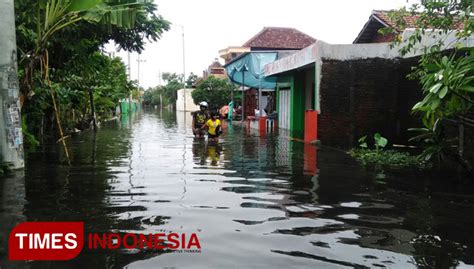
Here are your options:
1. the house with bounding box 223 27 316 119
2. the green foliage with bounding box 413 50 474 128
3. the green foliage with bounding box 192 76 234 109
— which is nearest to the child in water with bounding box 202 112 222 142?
the green foliage with bounding box 413 50 474 128

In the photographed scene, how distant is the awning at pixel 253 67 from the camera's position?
2306 centimetres

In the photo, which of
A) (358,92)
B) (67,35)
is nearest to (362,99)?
(358,92)

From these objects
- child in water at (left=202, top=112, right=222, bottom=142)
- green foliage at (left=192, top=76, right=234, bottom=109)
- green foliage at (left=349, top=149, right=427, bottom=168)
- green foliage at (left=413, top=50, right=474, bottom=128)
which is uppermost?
green foliage at (left=192, top=76, right=234, bottom=109)

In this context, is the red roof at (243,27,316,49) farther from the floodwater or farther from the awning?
the floodwater

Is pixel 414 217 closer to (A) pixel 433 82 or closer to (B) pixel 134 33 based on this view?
(A) pixel 433 82

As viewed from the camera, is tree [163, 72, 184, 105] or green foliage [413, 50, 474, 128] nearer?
green foliage [413, 50, 474, 128]

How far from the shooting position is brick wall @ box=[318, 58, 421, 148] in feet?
42.5

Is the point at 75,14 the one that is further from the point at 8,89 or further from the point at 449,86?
the point at 449,86

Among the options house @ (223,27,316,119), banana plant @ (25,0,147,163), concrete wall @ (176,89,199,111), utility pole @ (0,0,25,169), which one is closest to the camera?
utility pole @ (0,0,25,169)

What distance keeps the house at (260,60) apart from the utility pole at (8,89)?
15.5m

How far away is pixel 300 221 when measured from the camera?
5223 millimetres

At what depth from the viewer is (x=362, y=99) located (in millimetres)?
13188

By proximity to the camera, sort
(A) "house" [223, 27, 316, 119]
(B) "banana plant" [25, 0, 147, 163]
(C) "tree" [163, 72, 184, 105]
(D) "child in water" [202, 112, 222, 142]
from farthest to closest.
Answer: (C) "tree" [163, 72, 184, 105] → (A) "house" [223, 27, 316, 119] → (D) "child in water" [202, 112, 222, 142] → (B) "banana plant" [25, 0, 147, 163]

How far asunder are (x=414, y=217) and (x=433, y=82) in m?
2.67
